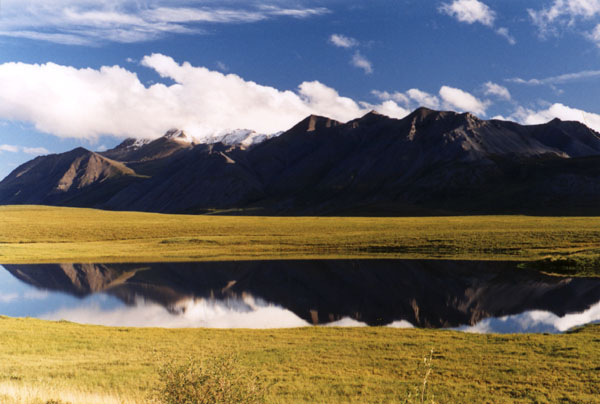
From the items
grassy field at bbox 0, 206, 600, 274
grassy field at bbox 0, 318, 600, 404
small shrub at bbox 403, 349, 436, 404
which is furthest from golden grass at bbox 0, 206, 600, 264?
small shrub at bbox 403, 349, 436, 404

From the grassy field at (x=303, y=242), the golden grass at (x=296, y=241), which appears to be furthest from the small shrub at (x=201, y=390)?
the golden grass at (x=296, y=241)

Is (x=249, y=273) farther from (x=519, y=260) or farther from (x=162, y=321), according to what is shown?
(x=519, y=260)

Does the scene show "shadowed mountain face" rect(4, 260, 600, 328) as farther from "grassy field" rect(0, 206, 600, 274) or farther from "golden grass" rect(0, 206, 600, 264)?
"golden grass" rect(0, 206, 600, 264)

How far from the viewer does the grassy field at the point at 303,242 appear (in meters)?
73.9

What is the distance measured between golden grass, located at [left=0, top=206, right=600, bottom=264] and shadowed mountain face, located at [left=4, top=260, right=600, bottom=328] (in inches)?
310

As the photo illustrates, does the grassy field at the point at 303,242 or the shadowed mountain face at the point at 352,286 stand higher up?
the grassy field at the point at 303,242

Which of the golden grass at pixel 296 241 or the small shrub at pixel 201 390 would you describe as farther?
the golden grass at pixel 296 241

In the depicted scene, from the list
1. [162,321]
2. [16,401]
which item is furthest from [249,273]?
[16,401]

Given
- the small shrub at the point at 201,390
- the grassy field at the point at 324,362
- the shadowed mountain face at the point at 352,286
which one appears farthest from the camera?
the shadowed mountain face at the point at 352,286

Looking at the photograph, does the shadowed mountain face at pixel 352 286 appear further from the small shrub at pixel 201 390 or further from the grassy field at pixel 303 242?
the small shrub at pixel 201 390

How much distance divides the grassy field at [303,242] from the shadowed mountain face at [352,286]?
7.63m

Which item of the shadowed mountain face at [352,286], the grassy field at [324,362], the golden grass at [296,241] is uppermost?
the golden grass at [296,241]

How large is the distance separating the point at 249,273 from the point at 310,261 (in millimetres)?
11580

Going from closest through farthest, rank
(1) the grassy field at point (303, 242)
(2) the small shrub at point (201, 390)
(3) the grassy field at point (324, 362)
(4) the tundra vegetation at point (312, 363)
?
(2) the small shrub at point (201, 390)
(4) the tundra vegetation at point (312, 363)
(3) the grassy field at point (324, 362)
(1) the grassy field at point (303, 242)
